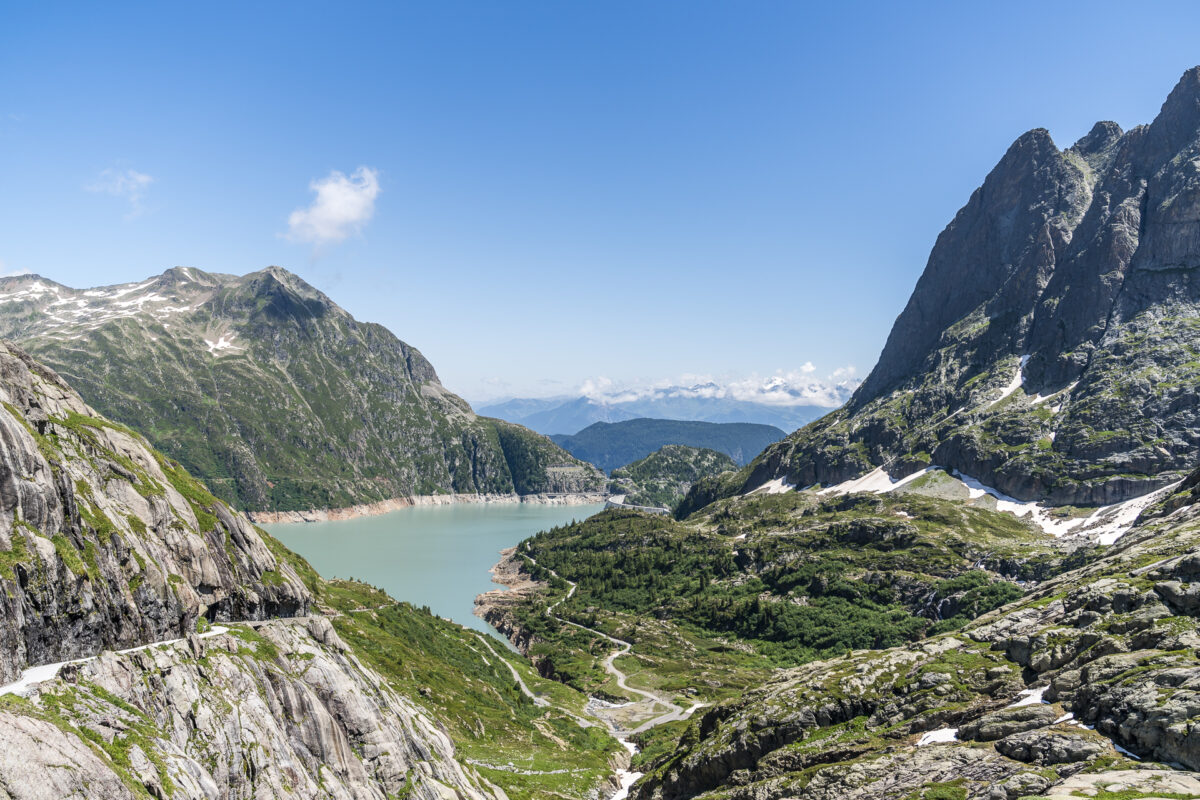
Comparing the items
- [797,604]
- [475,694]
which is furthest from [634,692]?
[797,604]

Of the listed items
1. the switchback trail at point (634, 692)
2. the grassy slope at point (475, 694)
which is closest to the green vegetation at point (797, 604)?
the switchback trail at point (634, 692)

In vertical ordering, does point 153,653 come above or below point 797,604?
above

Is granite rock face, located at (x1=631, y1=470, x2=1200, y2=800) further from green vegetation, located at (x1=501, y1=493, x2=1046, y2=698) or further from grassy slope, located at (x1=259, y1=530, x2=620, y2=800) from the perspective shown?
green vegetation, located at (x1=501, y1=493, x2=1046, y2=698)

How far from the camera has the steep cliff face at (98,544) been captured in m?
32.7

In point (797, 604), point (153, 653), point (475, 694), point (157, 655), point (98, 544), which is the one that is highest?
point (98, 544)

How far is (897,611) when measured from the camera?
143750 mm

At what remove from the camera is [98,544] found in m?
38.2

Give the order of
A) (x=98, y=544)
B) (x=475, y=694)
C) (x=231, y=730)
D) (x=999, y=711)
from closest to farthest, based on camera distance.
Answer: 1. (x=231, y=730)
2. (x=98, y=544)
3. (x=999, y=711)
4. (x=475, y=694)

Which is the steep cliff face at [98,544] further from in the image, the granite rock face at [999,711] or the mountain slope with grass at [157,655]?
the granite rock face at [999,711]

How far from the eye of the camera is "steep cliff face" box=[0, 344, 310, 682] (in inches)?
1286

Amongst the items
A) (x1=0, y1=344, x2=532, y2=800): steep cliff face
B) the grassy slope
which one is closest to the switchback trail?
the grassy slope

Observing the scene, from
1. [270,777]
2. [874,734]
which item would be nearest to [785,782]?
[874,734]

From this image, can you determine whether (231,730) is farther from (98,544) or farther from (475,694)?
(475,694)

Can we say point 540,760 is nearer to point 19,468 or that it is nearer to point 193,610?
point 193,610
